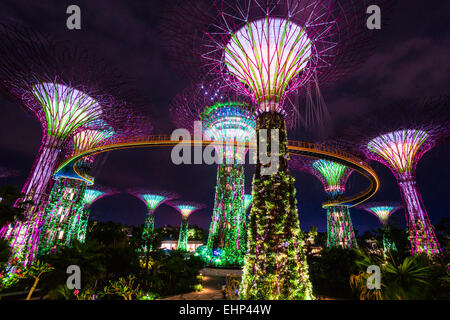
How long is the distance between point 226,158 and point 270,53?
11196 millimetres

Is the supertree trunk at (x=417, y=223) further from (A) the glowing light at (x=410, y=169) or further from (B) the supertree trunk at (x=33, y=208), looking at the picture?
(B) the supertree trunk at (x=33, y=208)

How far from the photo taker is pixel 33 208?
12.7m

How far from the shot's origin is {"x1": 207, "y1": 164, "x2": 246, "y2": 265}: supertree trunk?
17.7 metres

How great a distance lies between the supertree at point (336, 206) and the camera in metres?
27.2

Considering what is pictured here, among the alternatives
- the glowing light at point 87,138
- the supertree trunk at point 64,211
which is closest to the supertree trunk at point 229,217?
the glowing light at point 87,138

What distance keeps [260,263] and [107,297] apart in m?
8.02

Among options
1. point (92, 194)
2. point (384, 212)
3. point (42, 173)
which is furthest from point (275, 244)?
point (384, 212)

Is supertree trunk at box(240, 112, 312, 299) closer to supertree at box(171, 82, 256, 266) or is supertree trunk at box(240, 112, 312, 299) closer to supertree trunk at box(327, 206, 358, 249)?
supertree at box(171, 82, 256, 266)

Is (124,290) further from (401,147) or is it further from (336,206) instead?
(336,206)

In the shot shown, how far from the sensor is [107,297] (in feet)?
33.7

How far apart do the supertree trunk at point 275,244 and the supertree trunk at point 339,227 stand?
23.5 m

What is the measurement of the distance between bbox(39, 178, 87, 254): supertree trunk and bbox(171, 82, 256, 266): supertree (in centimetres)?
1591
